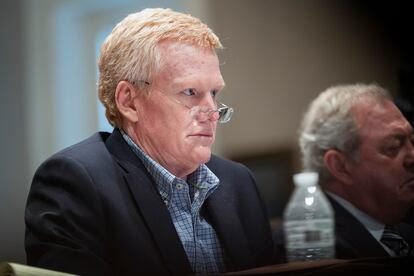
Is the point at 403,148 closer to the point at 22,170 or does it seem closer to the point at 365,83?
the point at 365,83

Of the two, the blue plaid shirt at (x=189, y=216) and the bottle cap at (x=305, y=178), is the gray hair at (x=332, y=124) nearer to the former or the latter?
the bottle cap at (x=305, y=178)

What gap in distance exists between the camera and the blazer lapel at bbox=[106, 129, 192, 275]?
4.37ft

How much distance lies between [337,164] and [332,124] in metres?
0.10

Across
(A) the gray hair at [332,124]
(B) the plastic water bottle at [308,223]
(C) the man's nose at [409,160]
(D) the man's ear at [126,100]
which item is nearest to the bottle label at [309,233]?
(B) the plastic water bottle at [308,223]

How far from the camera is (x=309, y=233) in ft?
4.98

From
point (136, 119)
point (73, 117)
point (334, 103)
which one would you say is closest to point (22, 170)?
point (73, 117)

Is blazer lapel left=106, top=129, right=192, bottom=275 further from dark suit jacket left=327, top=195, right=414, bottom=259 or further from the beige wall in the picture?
dark suit jacket left=327, top=195, right=414, bottom=259

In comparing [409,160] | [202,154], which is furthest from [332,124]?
[202,154]

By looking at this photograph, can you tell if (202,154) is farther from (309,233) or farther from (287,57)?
(287,57)

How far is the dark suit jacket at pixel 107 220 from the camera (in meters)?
1.28

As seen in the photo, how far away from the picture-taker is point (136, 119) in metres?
1.39

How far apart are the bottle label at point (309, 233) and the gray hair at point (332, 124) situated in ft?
0.36

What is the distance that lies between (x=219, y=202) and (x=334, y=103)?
0.40 meters

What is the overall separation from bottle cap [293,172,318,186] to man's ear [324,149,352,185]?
4 centimetres
